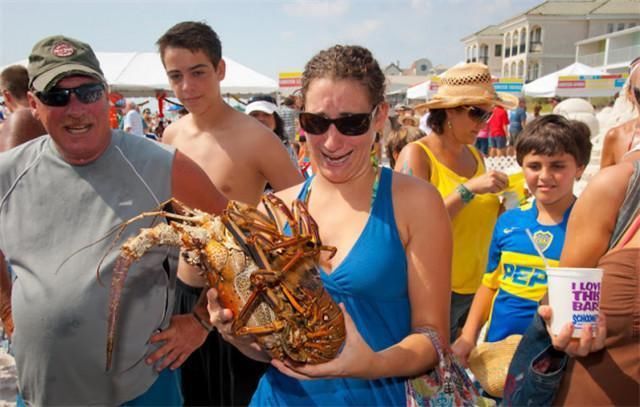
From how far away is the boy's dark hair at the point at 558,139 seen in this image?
8.82ft

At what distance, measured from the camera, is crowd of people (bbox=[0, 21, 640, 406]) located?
1551 mm

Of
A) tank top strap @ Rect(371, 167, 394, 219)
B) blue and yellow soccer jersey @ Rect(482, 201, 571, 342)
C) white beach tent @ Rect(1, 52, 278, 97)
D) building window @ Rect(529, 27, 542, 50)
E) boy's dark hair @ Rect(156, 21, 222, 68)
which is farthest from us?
building window @ Rect(529, 27, 542, 50)

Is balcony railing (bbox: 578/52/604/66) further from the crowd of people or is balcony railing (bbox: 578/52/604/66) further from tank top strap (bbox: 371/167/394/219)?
tank top strap (bbox: 371/167/394/219)

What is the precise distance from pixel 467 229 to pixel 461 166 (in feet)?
1.55

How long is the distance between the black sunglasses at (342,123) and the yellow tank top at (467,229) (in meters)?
1.69

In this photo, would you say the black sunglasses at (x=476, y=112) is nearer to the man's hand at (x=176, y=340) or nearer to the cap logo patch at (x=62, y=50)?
the man's hand at (x=176, y=340)

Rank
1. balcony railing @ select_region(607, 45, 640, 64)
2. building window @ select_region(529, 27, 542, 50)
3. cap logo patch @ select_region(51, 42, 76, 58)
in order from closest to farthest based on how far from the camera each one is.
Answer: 1. cap logo patch @ select_region(51, 42, 76, 58)
2. balcony railing @ select_region(607, 45, 640, 64)
3. building window @ select_region(529, 27, 542, 50)

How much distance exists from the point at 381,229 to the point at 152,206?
1.03 meters

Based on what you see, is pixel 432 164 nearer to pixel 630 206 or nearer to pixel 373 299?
pixel 630 206

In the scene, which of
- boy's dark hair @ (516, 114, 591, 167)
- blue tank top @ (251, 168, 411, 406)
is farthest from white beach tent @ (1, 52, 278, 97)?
blue tank top @ (251, 168, 411, 406)

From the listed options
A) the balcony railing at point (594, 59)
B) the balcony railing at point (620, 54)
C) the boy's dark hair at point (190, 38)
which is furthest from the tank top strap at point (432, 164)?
the balcony railing at point (594, 59)

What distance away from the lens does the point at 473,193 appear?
3010 mm

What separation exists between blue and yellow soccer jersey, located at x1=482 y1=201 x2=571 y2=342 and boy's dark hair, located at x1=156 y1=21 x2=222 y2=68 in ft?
7.69

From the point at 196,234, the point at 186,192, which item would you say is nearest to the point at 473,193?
the point at 186,192
